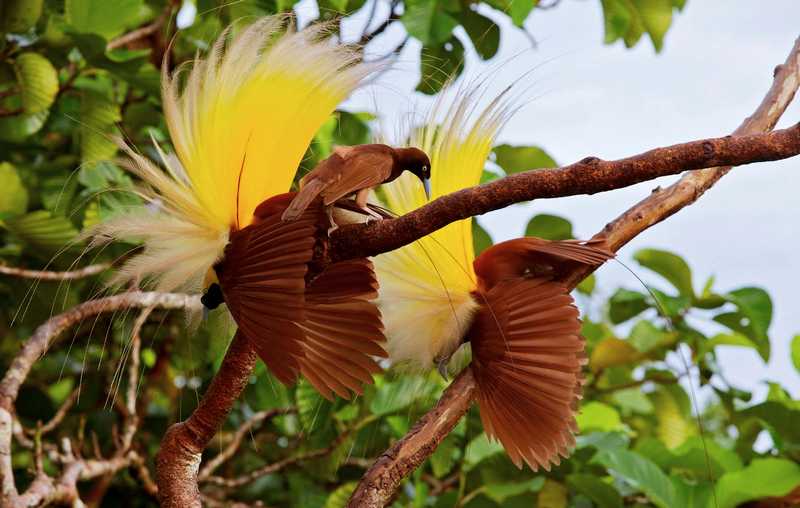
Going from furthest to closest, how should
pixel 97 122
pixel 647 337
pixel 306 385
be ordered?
pixel 647 337 < pixel 97 122 < pixel 306 385

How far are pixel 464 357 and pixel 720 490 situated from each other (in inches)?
19.0

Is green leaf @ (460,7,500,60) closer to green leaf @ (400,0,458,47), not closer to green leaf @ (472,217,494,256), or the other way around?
green leaf @ (400,0,458,47)

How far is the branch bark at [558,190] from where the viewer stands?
20.3 inches

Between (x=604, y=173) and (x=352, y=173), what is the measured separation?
137mm

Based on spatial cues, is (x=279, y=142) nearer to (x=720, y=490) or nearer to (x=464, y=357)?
(x=464, y=357)

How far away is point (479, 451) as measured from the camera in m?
1.20

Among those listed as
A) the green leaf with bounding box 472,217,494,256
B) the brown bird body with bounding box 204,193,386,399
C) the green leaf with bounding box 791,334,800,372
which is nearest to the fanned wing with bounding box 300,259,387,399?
the brown bird body with bounding box 204,193,386,399

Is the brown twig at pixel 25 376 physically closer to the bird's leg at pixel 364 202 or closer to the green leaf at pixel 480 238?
the bird's leg at pixel 364 202

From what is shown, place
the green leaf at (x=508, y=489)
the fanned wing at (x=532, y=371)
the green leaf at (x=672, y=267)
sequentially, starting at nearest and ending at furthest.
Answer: the fanned wing at (x=532, y=371) < the green leaf at (x=508, y=489) < the green leaf at (x=672, y=267)

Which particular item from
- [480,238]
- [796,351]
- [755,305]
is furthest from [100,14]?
[796,351]

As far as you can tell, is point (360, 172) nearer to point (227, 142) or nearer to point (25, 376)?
point (227, 142)

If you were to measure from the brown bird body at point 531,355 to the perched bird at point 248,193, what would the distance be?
77 mm

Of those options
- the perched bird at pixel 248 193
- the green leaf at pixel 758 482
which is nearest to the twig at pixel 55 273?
the perched bird at pixel 248 193

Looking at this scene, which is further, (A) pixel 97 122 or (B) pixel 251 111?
(A) pixel 97 122
